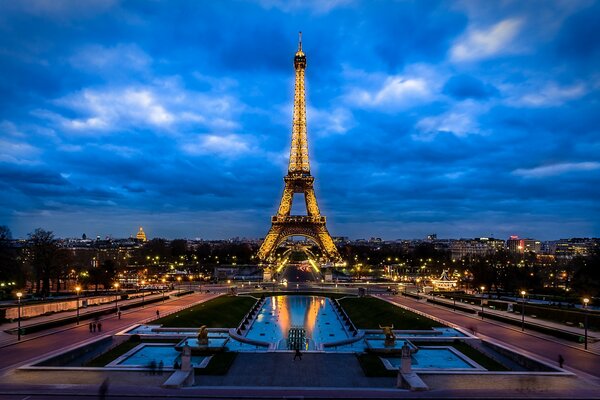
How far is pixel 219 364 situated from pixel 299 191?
79.6 meters

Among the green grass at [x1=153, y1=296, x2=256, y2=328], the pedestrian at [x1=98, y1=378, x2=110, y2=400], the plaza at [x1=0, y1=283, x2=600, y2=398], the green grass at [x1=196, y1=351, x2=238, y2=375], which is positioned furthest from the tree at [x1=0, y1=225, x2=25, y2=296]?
the pedestrian at [x1=98, y1=378, x2=110, y2=400]

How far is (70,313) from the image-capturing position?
4047 cm

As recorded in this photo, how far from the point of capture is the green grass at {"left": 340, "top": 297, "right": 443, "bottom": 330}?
36062 mm

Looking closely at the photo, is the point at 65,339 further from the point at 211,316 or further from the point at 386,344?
the point at 386,344

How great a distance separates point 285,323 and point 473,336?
1647 cm

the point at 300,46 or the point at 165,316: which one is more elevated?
the point at 300,46

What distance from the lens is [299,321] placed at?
43000 mm

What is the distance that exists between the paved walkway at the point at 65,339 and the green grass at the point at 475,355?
20.8 meters

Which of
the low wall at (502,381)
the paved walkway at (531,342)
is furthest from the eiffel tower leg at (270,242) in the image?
the low wall at (502,381)

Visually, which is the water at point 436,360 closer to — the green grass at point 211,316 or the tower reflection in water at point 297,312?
the tower reflection in water at point 297,312

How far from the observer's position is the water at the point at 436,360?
2459cm

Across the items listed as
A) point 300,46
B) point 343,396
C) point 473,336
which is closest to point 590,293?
point 473,336

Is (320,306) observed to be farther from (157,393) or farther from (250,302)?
(157,393)

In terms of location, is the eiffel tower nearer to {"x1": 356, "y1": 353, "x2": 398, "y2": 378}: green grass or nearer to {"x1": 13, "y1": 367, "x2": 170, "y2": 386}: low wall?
{"x1": 356, "y1": 353, "x2": 398, "y2": 378}: green grass
